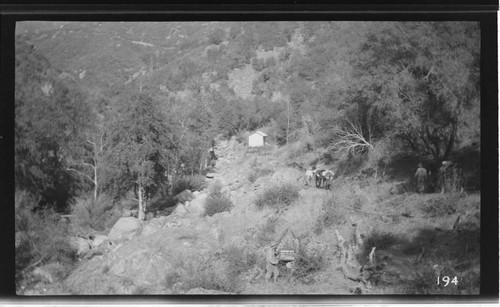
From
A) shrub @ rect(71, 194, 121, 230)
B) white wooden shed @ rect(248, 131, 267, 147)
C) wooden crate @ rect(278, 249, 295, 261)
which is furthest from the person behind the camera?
white wooden shed @ rect(248, 131, 267, 147)

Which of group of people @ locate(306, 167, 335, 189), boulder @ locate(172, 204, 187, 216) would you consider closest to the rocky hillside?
group of people @ locate(306, 167, 335, 189)

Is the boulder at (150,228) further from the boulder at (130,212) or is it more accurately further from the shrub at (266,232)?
the shrub at (266,232)

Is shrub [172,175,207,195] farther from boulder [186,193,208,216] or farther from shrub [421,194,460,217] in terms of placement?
shrub [421,194,460,217]

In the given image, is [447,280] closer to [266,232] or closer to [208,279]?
[266,232]

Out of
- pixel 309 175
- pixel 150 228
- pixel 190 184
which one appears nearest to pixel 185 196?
pixel 190 184

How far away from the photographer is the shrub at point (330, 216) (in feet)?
20.3

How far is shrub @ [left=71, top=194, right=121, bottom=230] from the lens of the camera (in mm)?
6223

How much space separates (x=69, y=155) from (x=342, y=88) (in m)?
3.48

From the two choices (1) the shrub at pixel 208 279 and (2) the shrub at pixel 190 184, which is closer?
(1) the shrub at pixel 208 279

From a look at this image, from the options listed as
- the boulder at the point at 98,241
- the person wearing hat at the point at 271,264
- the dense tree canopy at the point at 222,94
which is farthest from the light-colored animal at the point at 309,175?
the boulder at the point at 98,241

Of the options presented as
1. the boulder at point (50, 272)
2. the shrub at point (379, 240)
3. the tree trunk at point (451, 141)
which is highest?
the tree trunk at point (451, 141)

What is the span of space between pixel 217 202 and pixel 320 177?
1319 mm

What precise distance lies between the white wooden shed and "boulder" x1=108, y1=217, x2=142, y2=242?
172 cm
